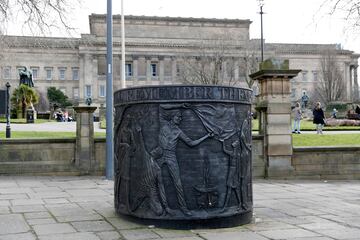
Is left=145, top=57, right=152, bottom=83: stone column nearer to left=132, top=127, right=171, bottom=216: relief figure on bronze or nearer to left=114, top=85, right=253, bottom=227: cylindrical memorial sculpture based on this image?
left=114, top=85, right=253, bottom=227: cylindrical memorial sculpture

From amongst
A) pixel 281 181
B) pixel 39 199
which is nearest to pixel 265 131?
pixel 281 181

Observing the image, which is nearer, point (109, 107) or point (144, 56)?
point (109, 107)

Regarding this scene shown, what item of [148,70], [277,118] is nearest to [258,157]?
[277,118]

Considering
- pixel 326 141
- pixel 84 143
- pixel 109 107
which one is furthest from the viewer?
pixel 326 141

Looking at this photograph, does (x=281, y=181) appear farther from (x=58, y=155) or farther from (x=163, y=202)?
(x=163, y=202)

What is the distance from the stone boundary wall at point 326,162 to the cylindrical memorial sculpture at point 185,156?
8.06 meters

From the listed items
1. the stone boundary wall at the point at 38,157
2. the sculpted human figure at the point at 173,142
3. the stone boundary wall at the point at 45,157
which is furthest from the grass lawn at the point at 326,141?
the sculpted human figure at the point at 173,142

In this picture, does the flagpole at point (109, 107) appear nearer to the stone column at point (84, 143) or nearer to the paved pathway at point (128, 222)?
the stone column at point (84, 143)

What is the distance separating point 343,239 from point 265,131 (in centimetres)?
848

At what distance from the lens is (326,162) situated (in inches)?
578

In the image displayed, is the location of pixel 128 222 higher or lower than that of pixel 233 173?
lower

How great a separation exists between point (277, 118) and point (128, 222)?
828cm

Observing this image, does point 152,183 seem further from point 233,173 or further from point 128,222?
point 233,173

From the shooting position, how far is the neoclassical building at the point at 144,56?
9519cm
